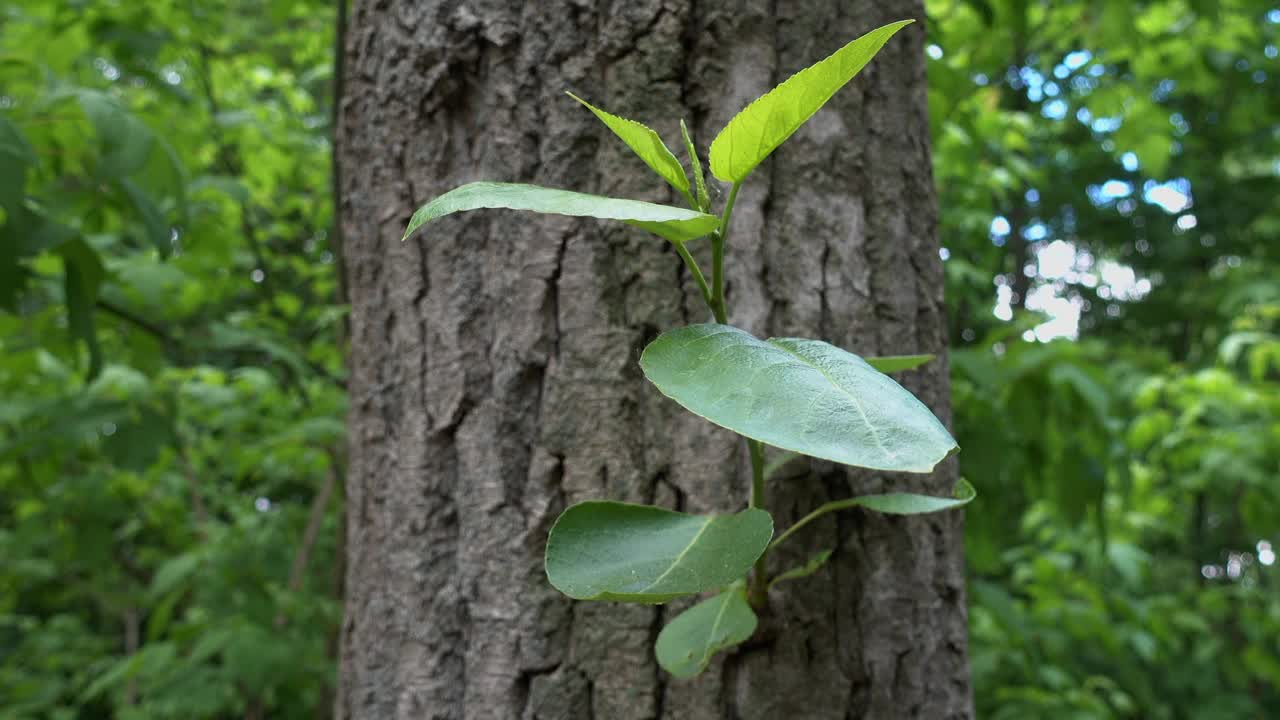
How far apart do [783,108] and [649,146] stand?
0.08 meters

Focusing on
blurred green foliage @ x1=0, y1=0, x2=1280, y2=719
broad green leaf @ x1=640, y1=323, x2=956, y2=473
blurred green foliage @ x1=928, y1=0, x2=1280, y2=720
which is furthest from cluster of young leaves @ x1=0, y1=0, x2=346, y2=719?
blurred green foliage @ x1=928, y1=0, x2=1280, y2=720

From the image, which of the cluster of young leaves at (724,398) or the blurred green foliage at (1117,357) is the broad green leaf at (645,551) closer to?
the cluster of young leaves at (724,398)

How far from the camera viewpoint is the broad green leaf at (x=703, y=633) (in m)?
0.62

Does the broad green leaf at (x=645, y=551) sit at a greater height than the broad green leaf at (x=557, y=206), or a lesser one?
lesser

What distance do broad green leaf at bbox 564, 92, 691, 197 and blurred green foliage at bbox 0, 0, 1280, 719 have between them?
3.30ft

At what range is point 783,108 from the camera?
479 millimetres

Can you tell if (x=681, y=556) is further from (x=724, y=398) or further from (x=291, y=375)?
(x=291, y=375)

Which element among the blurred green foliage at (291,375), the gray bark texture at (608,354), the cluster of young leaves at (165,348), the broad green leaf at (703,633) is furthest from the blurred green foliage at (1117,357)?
the cluster of young leaves at (165,348)

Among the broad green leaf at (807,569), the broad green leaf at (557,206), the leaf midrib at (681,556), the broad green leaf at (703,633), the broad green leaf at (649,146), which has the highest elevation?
the broad green leaf at (649,146)

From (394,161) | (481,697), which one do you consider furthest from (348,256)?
(481,697)

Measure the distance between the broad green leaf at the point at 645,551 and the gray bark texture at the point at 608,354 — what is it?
0.18 m

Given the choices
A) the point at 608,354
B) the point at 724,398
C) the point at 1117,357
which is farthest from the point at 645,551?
the point at 1117,357

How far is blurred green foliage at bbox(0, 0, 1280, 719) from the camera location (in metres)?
1.75

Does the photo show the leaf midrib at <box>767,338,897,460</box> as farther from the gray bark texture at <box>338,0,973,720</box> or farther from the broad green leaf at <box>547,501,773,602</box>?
the gray bark texture at <box>338,0,973,720</box>
